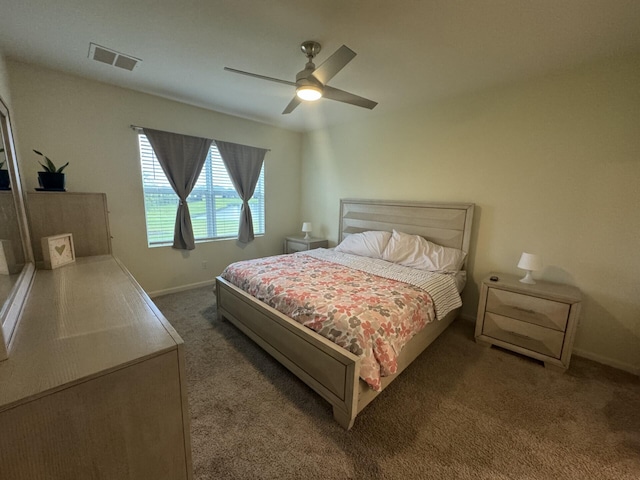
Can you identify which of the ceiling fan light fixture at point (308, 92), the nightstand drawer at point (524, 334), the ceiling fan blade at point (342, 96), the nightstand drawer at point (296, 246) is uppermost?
the ceiling fan blade at point (342, 96)

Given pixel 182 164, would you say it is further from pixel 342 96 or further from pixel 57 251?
pixel 342 96

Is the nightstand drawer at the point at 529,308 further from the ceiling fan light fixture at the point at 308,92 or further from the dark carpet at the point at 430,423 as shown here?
the ceiling fan light fixture at the point at 308,92

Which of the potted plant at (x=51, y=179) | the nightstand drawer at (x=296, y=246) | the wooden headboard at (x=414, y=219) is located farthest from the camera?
the nightstand drawer at (x=296, y=246)

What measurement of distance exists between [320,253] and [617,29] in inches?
120

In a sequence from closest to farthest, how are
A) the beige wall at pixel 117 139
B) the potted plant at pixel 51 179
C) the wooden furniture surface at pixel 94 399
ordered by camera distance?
the wooden furniture surface at pixel 94 399
the potted plant at pixel 51 179
the beige wall at pixel 117 139

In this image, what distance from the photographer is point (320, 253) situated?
3.42 meters

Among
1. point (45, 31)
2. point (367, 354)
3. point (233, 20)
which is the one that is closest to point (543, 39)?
point (233, 20)

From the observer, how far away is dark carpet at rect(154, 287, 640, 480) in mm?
1372

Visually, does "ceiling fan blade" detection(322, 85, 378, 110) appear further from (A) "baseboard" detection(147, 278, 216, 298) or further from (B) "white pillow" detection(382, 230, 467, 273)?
(A) "baseboard" detection(147, 278, 216, 298)

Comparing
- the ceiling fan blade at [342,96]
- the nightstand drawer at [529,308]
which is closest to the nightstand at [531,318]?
the nightstand drawer at [529,308]

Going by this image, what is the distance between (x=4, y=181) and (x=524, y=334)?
149 inches

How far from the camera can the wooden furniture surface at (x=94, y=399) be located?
27.1 inches

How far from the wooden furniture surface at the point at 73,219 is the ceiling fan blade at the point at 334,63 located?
2132mm

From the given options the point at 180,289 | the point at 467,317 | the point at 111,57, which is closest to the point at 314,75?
the point at 111,57
